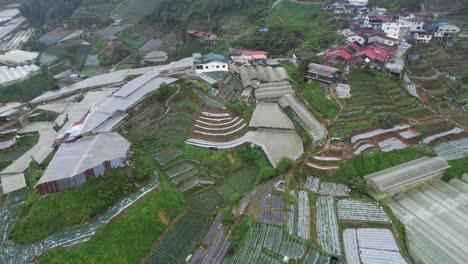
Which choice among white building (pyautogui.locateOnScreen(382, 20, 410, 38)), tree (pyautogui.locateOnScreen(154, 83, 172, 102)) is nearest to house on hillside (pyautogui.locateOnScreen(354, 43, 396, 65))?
white building (pyautogui.locateOnScreen(382, 20, 410, 38))

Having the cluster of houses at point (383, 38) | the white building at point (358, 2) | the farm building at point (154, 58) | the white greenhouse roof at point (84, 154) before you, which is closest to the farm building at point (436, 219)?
the cluster of houses at point (383, 38)

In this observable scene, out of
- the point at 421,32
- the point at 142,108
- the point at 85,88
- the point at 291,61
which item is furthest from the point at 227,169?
the point at 421,32

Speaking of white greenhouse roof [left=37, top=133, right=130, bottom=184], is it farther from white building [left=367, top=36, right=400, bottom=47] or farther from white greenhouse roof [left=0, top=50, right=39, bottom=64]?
white greenhouse roof [left=0, top=50, right=39, bottom=64]

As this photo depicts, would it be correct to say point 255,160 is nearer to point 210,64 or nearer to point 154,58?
point 210,64

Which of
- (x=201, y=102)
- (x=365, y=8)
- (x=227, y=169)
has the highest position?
(x=365, y=8)

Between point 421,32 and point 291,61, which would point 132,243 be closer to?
point 291,61

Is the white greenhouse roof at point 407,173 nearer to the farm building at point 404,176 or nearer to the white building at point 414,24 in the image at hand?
the farm building at point 404,176
